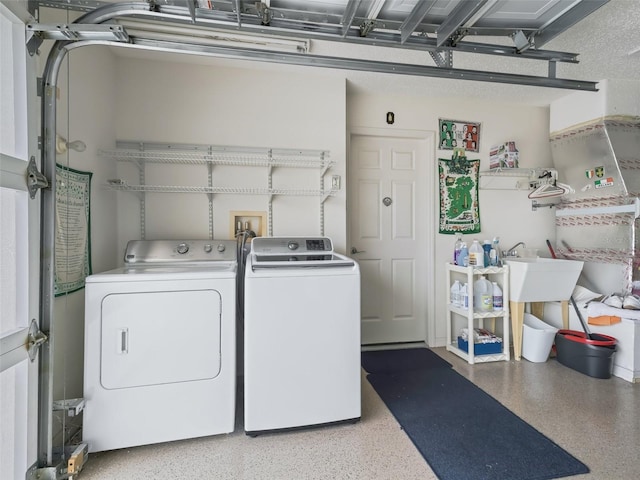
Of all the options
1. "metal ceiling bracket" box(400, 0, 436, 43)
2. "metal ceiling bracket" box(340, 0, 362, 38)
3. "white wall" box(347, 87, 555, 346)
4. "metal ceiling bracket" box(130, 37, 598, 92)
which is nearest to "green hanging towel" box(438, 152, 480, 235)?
"white wall" box(347, 87, 555, 346)

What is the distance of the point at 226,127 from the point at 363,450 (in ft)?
7.92

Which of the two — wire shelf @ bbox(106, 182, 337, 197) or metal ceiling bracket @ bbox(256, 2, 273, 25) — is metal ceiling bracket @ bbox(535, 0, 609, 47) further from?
wire shelf @ bbox(106, 182, 337, 197)

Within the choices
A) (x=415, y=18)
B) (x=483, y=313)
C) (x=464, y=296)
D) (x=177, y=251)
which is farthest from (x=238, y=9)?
(x=483, y=313)

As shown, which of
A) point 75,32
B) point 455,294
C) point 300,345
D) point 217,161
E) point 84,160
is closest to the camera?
point 75,32

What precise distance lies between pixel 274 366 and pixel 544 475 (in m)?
1.43

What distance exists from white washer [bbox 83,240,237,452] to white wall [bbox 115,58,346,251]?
830 millimetres

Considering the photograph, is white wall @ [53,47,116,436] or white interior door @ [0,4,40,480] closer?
white interior door @ [0,4,40,480]

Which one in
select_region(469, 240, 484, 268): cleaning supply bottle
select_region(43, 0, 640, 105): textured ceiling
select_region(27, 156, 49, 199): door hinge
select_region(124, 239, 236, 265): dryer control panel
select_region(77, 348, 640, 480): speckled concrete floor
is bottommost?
select_region(77, 348, 640, 480): speckled concrete floor

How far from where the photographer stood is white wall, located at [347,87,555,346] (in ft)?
9.83

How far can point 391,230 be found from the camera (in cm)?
314

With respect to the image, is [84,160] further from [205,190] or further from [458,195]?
[458,195]

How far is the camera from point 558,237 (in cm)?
328

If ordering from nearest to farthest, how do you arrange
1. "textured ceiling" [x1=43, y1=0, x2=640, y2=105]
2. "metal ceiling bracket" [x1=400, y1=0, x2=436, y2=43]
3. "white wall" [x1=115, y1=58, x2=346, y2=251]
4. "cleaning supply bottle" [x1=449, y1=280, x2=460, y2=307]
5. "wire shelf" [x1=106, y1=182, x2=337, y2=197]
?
"metal ceiling bracket" [x1=400, y1=0, x2=436, y2=43]
"textured ceiling" [x1=43, y1=0, x2=640, y2=105]
"wire shelf" [x1=106, y1=182, x2=337, y2=197]
"white wall" [x1=115, y1=58, x2=346, y2=251]
"cleaning supply bottle" [x1=449, y1=280, x2=460, y2=307]

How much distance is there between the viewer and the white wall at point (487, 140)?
3.00 m
